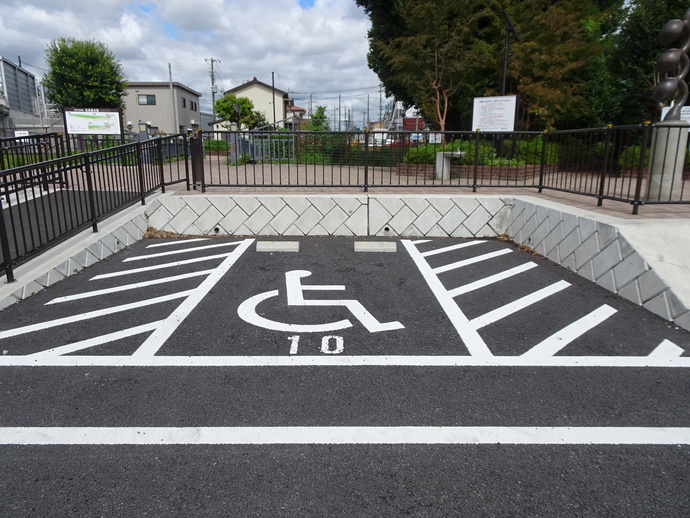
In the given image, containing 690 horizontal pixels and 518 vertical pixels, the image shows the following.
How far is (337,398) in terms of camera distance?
10.4ft

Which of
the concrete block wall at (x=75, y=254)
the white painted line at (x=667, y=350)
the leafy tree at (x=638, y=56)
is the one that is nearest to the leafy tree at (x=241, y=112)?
the leafy tree at (x=638, y=56)

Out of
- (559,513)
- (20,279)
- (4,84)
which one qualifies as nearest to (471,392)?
(559,513)

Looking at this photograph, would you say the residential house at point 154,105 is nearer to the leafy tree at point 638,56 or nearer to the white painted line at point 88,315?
the leafy tree at point 638,56

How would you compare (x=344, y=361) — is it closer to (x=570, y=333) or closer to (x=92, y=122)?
(x=570, y=333)

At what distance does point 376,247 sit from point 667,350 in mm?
4106

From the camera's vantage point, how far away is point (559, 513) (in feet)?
7.14

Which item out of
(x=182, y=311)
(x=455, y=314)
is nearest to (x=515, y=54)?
(x=455, y=314)

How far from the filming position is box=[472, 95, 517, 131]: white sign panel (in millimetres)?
13234

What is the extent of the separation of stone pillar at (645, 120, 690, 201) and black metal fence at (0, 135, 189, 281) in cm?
770

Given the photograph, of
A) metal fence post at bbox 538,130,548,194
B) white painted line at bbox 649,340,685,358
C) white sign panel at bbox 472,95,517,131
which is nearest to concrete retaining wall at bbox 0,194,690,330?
metal fence post at bbox 538,130,548,194

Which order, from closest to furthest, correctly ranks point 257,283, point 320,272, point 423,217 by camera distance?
point 257,283, point 320,272, point 423,217

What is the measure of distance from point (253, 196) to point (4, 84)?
49555 millimetres

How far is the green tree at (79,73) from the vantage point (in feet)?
82.1

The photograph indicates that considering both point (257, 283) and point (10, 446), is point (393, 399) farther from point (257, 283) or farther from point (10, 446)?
point (257, 283)
